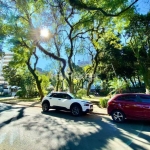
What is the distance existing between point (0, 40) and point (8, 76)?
41.6m

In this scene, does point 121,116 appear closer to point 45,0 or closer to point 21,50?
point 45,0

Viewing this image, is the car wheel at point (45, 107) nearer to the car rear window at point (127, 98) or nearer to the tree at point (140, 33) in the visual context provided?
the car rear window at point (127, 98)

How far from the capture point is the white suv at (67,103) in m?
13.7

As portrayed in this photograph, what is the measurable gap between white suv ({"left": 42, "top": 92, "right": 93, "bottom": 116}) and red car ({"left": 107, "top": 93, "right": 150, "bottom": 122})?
2636mm

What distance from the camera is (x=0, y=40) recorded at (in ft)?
65.2

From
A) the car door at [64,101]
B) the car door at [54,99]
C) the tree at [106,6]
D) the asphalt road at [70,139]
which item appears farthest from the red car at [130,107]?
the tree at [106,6]

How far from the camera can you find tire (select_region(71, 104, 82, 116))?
13.6m

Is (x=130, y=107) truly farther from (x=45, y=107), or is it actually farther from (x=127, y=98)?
(x=45, y=107)

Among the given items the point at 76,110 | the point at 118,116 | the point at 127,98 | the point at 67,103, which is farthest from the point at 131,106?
the point at 67,103

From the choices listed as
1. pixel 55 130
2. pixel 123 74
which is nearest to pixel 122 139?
pixel 55 130

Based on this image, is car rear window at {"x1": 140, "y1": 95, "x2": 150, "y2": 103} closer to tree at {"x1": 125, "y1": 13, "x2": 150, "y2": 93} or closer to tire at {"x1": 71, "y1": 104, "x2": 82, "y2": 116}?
tire at {"x1": 71, "y1": 104, "x2": 82, "y2": 116}

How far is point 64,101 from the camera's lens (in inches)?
566

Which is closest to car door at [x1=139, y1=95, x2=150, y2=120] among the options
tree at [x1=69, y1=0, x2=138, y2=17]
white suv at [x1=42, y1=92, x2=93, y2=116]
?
white suv at [x1=42, y1=92, x2=93, y2=116]

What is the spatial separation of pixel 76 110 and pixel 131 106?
435cm
